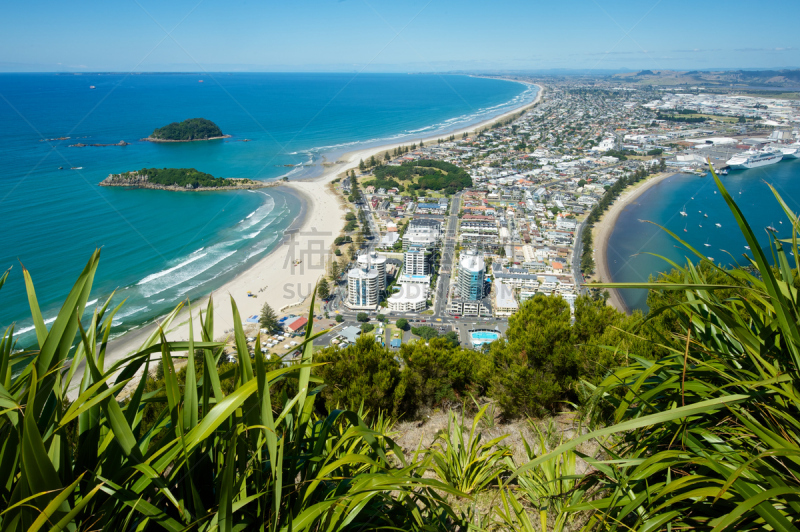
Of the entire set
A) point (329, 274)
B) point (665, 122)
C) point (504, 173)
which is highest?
point (665, 122)

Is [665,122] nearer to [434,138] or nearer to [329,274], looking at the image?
[434,138]

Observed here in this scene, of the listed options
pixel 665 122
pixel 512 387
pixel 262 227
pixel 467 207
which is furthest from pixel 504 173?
pixel 512 387

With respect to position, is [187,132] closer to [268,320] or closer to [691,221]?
[268,320]

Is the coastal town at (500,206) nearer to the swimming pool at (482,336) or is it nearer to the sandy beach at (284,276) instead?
the swimming pool at (482,336)

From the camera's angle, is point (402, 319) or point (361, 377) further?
point (402, 319)

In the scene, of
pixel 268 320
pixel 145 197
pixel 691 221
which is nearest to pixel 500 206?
pixel 691 221

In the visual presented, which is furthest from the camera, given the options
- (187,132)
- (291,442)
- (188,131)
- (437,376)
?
(188,131)
